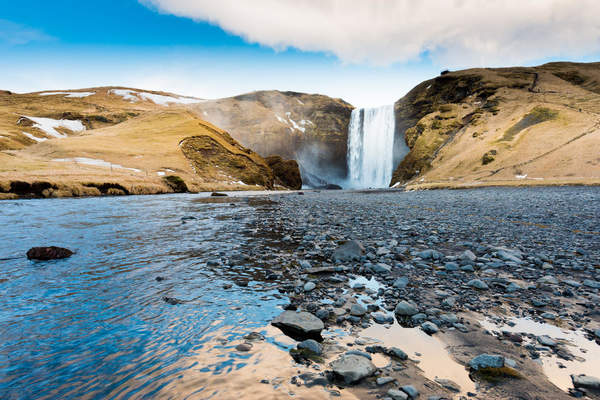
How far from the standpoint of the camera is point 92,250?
29.2 feet

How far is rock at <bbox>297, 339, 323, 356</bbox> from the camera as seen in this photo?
360 cm

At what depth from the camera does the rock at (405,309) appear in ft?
15.0

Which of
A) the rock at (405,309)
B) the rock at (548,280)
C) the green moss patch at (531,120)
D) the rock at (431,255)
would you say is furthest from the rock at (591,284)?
the green moss patch at (531,120)

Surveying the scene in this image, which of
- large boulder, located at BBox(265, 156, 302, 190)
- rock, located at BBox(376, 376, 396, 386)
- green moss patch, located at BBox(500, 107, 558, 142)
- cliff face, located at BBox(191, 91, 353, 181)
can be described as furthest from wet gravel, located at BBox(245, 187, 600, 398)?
cliff face, located at BBox(191, 91, 353, 181)

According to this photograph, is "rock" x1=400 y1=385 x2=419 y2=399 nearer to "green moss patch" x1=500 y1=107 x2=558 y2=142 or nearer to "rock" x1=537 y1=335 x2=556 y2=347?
"rock" x1=537 y1=335 x2=556 y2=347

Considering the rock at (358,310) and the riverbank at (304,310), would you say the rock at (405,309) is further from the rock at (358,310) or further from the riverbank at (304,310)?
the rock at (358,310)

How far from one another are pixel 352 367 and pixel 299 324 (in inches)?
44.8

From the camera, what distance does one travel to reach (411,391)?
2.75m

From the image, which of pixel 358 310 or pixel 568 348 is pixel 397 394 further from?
pixel 568 348

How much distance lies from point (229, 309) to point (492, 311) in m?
4.52

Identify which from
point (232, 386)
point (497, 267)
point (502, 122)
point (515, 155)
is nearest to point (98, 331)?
point (232, 386)

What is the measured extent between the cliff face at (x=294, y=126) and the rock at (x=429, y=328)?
121 meters

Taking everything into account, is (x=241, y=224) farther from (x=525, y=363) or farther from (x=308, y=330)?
(x=525, y=363)

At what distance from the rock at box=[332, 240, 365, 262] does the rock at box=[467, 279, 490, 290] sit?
9.02 feet
